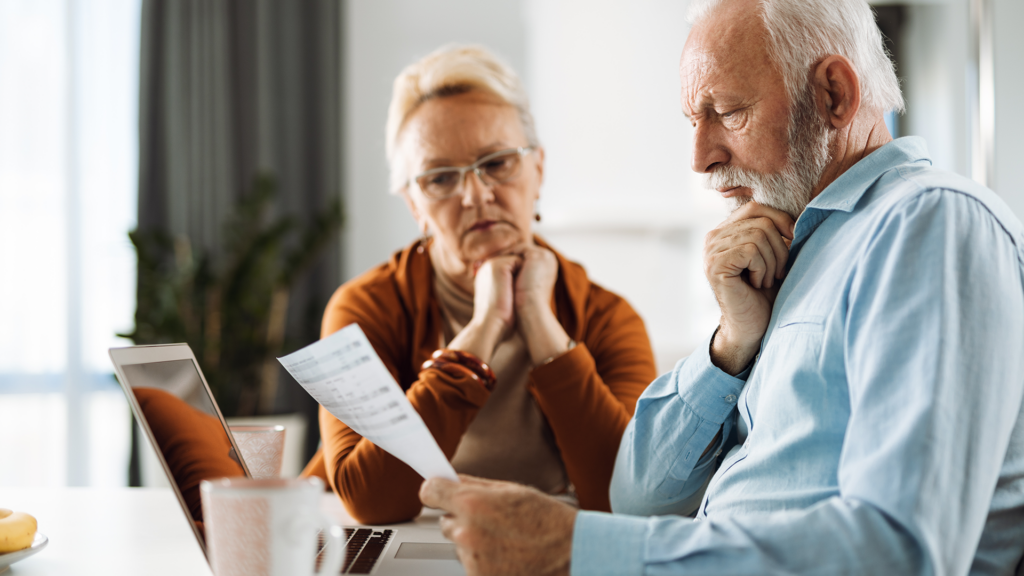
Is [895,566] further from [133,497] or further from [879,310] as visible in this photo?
[133,497]

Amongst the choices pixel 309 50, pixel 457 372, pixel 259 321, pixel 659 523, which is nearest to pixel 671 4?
pixel 309 50

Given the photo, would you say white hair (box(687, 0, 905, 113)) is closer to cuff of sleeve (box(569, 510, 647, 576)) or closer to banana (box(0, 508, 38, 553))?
cuff of sleeve (box(569, 510, 647, 576))

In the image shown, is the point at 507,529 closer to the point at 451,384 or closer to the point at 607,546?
the point at 607,546

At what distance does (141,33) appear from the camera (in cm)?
320

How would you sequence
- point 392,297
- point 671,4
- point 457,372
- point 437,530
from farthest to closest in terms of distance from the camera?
point 671,4, point 392,297, point 457,372, point 437,530

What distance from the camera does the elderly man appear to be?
57cm

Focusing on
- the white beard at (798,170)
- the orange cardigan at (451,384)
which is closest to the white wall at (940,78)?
the orange cardigan at (451,384)

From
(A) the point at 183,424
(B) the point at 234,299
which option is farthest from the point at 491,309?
(B) the point at 234,299

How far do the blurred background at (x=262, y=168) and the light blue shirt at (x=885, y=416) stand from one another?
89.1 inches

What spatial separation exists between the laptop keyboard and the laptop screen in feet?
0.51

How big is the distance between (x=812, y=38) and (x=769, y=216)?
0.22 metres

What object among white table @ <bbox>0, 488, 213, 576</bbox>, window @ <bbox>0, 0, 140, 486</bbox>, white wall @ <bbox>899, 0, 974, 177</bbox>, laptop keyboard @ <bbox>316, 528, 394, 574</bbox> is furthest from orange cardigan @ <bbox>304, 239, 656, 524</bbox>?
window @ <bbox>0, 0, 140, 486</bbox>

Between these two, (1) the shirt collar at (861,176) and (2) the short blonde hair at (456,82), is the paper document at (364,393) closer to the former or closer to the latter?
(1) the shirt collar at (861,176)

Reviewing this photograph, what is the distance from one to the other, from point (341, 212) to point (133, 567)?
7.96 ft
